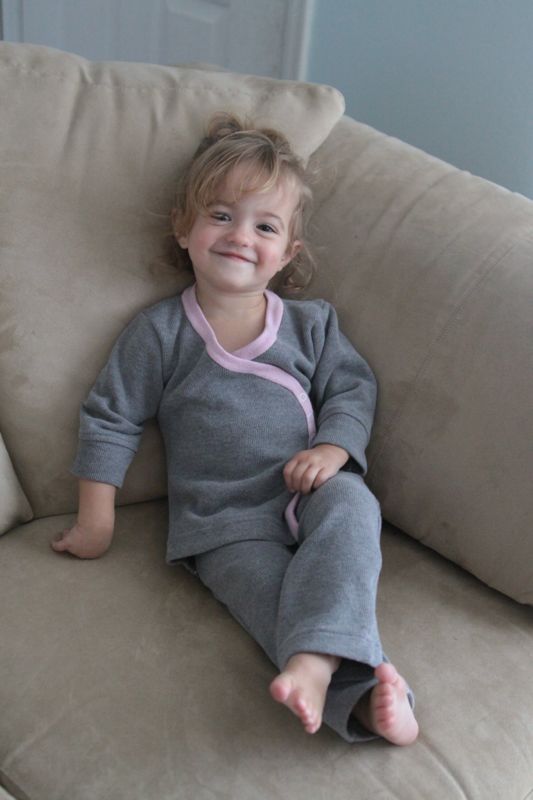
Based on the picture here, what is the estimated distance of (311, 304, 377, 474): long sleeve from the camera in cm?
133

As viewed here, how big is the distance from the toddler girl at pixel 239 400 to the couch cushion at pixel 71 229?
0.04 meters

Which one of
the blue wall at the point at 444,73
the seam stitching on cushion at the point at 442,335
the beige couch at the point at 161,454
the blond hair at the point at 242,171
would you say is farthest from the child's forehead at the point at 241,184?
the blue wall at the point at 444,73

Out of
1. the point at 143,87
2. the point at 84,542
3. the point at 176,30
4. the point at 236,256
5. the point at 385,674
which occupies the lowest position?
the point at 84,542

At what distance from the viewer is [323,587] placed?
112cm

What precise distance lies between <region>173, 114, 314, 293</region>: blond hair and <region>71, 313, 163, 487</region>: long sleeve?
6.0 inches

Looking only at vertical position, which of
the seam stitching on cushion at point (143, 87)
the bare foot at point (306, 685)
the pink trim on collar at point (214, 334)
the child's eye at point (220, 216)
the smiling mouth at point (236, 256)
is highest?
the seam stitching on cushion at point (143, 87)

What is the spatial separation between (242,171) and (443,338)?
368 mm

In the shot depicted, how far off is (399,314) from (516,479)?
0.30m

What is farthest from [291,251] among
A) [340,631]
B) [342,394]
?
[340,631]

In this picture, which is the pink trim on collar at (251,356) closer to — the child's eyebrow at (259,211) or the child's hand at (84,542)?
the child's eyebrow at (259,211)

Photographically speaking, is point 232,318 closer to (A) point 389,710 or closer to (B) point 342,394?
(B) point 342,394

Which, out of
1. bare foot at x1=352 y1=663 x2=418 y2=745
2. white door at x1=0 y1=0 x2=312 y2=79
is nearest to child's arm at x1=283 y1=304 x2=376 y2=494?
bare foot at x1=352 y1=663 x2=418 y2=745

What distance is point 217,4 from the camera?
2.70 meters

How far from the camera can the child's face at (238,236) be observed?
1354mm
